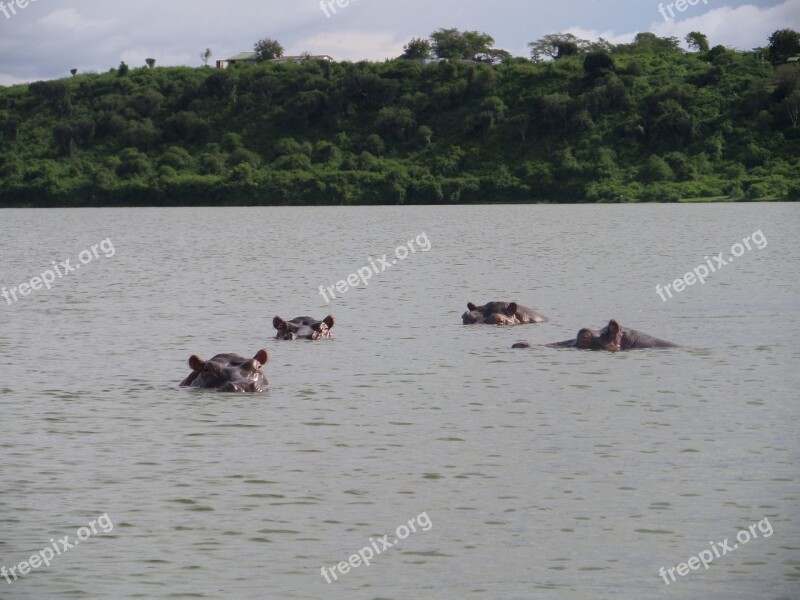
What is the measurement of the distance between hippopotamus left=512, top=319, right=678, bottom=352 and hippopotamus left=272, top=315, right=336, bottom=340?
3149 mm

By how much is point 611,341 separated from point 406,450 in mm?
7009

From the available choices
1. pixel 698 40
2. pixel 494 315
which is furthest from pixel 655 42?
pixel 494 315

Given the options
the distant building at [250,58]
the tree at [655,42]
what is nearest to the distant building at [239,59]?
the distant building at [250,58]

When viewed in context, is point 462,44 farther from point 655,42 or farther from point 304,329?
point 304,329

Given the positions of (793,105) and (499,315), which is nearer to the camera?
(499,315)

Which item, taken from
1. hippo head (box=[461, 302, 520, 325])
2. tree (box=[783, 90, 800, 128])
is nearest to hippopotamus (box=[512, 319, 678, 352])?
hippo head (box=[461, 302, 520, 325])

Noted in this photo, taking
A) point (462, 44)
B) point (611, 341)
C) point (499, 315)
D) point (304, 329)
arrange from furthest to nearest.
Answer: point (462, 44) → point (499, 315) → point (304, 329) → point (611, 341)

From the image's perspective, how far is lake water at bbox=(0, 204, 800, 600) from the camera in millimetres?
8727

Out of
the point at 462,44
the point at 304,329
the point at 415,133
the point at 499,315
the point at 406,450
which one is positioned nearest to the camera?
the point at 406,450

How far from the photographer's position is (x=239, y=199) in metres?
97.7

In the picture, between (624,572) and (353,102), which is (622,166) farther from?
(624,572)

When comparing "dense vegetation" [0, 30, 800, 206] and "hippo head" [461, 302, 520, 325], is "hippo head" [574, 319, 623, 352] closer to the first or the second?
"hippo head" [461, 302, 520, 325]

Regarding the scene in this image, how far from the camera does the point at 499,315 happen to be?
21.8 m

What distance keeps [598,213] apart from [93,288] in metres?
46.7
